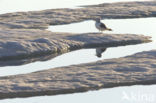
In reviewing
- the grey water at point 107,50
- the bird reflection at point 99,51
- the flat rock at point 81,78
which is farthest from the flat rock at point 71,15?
the flat rock at point 81,78

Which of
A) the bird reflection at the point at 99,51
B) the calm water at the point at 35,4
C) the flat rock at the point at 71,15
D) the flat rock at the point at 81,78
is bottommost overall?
the calm water at the point at 35,4

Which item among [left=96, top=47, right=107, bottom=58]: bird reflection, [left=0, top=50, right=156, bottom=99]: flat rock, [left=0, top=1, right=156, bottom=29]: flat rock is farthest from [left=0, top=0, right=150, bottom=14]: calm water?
[left=0, top=50, right=156, bottom=99]: flat rock

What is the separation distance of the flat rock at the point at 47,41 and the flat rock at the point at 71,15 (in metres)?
2.55

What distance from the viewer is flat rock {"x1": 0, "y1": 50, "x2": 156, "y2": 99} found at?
14.3 meters

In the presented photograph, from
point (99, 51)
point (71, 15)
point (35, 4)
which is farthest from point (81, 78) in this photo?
point (35, 4)

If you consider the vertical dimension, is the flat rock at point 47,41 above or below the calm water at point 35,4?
above

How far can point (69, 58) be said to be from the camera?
1828cm

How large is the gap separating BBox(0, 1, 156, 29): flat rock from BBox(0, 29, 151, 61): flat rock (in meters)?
2.55

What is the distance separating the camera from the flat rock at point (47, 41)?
60.1ft

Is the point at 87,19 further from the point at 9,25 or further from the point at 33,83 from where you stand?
the point at 33,83

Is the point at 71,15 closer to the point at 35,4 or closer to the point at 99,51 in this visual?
the point at 35,4

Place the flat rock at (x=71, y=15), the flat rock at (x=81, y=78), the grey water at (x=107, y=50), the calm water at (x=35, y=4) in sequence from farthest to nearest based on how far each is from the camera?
the calm water at (x=35, y=4) → the flat rock at (x=71, y=15) → the grey water at (x=107, y=50) → the flat rock at (x=81, y=78)

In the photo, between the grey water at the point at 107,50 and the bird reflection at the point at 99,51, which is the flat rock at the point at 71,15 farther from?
the bird reflection at the point at 99,51

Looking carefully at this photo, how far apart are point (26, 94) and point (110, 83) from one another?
2097mm
